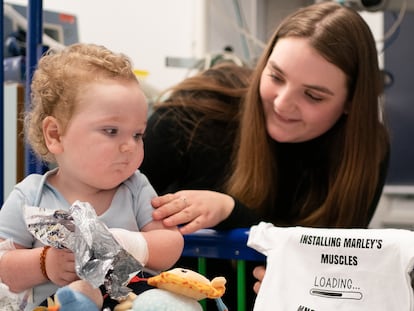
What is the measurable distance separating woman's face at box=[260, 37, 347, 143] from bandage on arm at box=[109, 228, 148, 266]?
0.59m

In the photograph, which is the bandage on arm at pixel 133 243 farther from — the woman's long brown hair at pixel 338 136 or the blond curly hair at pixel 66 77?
the woman's long brown hair at pixel 338 136

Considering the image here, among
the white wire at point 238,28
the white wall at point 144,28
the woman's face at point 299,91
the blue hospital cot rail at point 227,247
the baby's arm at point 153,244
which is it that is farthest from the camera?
the white wire at point 238,28

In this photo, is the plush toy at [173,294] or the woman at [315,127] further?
the woman at [315,127]

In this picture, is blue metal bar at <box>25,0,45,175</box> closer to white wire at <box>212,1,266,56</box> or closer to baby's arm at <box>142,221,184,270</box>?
baby's arm at <box>142,221,184,270</box>

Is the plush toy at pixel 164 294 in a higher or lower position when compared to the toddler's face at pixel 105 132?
lower

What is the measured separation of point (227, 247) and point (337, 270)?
0.21m

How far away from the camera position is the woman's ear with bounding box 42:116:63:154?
800mm

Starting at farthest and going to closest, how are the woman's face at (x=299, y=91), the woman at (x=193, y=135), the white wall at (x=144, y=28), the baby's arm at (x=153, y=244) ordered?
1. the white wall at (x=144, y=28)
2. the woman at (x=193, y=135)
3. the woman's face at (x=299, y=91)
4. the baby's arm at (x=153, y=244)

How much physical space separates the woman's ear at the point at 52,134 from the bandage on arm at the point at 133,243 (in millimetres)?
153

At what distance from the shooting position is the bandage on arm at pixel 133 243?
73cm

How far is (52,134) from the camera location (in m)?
0.81

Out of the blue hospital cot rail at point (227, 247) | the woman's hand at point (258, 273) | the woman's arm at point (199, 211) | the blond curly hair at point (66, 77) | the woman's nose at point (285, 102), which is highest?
the blond curly hair at point (66, 77)

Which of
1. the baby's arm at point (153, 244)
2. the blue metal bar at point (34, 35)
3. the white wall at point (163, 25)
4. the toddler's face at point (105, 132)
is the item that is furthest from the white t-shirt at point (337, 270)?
the white wall at point (163, 25)

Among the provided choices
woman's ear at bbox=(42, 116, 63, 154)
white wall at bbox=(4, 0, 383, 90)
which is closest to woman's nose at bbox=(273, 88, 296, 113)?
woman's ear at bbox=(42, 116, 63, 154)
